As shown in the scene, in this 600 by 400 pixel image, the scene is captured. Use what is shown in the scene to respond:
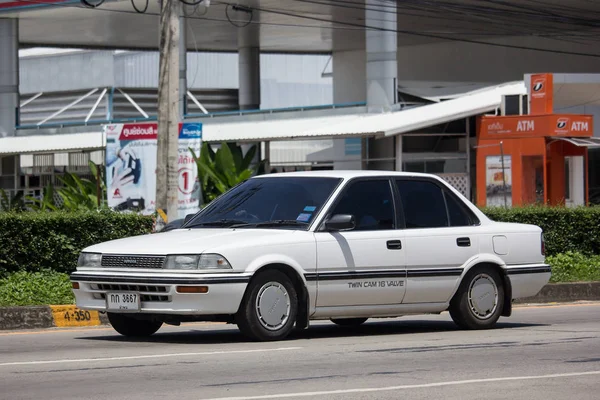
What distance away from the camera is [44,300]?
14711 millimetres

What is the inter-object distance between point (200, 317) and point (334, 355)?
1425mm

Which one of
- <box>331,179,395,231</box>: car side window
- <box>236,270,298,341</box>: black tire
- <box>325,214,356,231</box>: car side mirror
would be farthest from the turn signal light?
<box>331,179,395,231</box>: car side window

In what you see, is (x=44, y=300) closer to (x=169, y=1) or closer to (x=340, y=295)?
(x=340, y=295)

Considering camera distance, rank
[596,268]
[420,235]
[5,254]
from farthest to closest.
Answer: [596,268] < [5,254] < [420,235]

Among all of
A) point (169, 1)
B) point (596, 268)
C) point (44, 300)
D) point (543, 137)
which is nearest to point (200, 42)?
point (543, 137)

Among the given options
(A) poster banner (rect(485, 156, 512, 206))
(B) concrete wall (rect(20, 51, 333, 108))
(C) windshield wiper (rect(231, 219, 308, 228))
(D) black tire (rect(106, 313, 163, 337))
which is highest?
(B) concrete wall (rect(20, 51, 333, 108))

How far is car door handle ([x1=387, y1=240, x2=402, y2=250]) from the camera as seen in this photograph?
1196 centimetres

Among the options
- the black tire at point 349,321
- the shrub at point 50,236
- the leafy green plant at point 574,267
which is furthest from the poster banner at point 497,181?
the black tire at point 349,321

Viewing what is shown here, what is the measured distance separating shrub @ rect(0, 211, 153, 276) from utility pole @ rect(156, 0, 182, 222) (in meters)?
3.10

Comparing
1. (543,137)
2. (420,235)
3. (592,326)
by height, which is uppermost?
(543,137)

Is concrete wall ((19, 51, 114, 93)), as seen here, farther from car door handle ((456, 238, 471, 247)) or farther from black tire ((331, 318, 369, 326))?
car door handle ((456, 238, 471, 247))

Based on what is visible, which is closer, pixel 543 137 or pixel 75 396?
pixel 75 396

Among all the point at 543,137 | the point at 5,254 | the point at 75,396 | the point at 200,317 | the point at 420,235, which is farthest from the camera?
the point at 543,137

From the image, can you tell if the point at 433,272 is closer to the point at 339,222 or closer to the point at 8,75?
the point at 339,222
